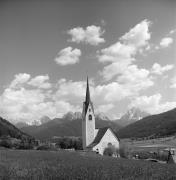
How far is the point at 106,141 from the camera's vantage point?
264ft

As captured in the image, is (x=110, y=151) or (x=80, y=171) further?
(x=110, y=151)

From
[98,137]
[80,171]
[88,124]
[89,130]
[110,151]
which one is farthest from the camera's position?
[89,130]

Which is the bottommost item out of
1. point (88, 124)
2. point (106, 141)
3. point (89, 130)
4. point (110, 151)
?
point (110, 151)

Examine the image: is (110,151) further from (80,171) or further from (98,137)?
(80,171)

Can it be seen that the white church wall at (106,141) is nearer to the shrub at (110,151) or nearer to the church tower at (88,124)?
the shrub at (110,151)

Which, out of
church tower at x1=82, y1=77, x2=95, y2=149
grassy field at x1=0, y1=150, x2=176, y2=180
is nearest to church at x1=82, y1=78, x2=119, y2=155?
church tower at x1=82, y1=77, x2=95, y2=149

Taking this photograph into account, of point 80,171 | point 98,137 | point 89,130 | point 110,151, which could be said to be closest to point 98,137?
point 98,137

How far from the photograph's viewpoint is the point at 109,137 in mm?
81250

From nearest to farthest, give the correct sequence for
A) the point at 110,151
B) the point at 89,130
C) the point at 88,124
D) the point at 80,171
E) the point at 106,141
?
the point at 80,171 → the point at 110,151 → the point at 106,141 → the point at 88,124 → the point at 89,130

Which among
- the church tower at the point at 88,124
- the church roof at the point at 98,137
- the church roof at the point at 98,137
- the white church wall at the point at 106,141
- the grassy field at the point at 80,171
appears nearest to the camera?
the grassy field at the point at 80,171

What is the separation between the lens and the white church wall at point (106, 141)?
7868 cm

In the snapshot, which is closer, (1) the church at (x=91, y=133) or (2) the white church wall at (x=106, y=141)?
(2) the white church wall at (x=106, y=141)

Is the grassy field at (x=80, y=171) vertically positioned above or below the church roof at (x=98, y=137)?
below

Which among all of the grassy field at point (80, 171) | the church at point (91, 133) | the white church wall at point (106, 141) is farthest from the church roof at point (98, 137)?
the grassy field at point (80, 171)
